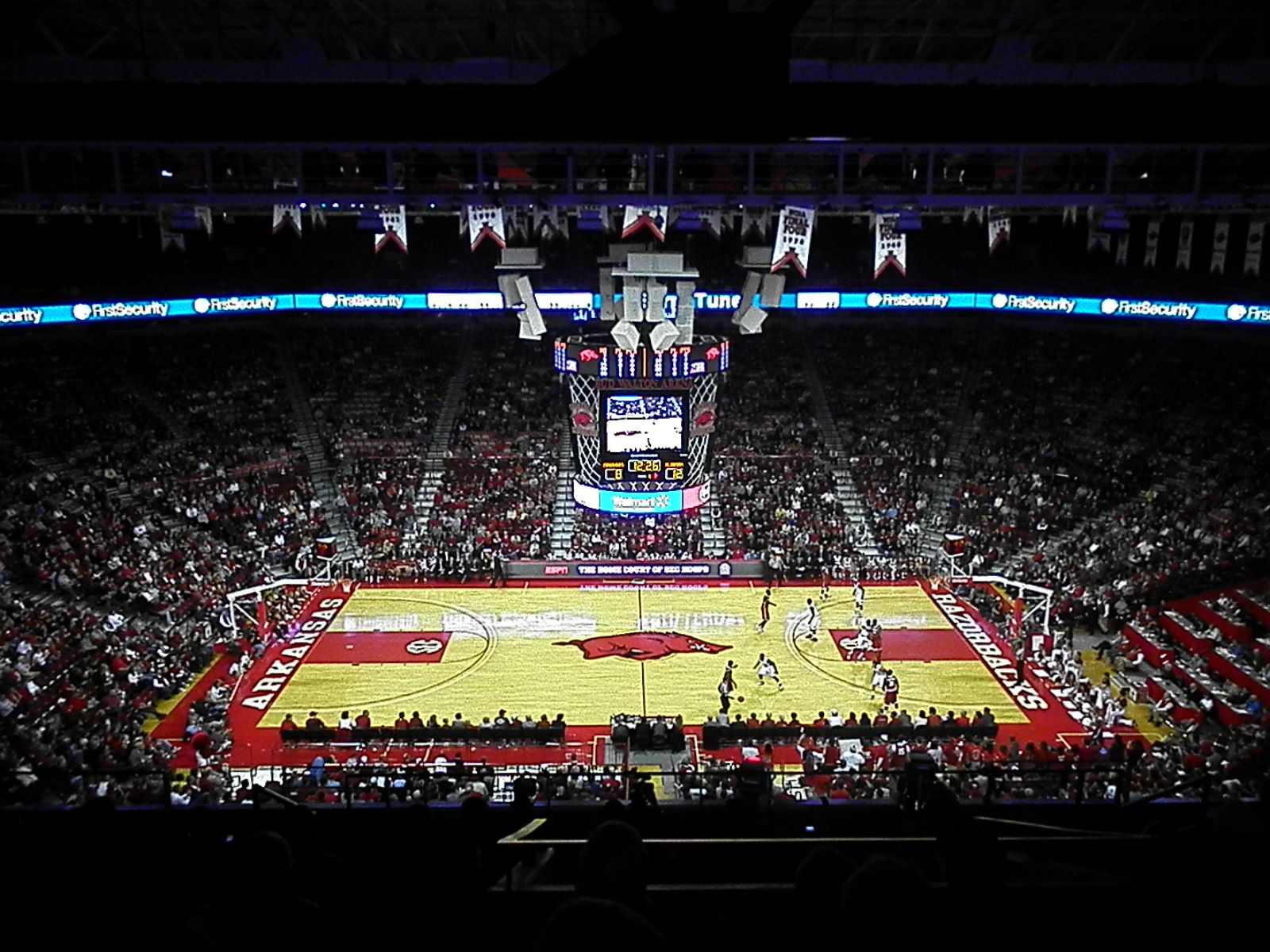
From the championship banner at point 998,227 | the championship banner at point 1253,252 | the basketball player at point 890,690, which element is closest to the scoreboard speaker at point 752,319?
the championship banner at point 998,227

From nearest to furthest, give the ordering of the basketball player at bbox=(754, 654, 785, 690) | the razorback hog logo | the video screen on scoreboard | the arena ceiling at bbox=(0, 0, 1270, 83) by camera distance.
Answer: the arena ceiling at bbox=(0, 0, 1270, 83), the basketball player at bbox=(754, 654, 785, 690), the razorback hog logo, the video screen on scoreboard

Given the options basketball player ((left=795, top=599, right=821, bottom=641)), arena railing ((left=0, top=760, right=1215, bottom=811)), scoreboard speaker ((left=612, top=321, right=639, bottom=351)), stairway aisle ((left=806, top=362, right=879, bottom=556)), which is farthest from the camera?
stairway aisle ((left=806, top=362, right=879, bottom=556))

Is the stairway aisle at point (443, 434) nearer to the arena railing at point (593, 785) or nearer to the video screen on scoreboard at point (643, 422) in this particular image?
the video screen on scoreboard at point (643, 422)

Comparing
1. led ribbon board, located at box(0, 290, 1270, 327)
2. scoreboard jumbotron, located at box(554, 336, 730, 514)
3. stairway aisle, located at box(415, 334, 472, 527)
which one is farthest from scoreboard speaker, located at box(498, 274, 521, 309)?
stairway aisle, located at box(415, 334, 472, 527)

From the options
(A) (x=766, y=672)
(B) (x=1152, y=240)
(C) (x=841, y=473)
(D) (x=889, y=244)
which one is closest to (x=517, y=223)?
(D) (x=889, y=244)

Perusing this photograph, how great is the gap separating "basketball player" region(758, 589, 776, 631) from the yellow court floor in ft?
0.74

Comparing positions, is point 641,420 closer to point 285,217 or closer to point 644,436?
point 644,436

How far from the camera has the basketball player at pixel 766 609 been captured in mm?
27250

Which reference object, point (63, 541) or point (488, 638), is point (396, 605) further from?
point (63, 541)

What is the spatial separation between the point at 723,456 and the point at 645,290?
34.8ft

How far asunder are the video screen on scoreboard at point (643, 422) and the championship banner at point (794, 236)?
7.42 meters

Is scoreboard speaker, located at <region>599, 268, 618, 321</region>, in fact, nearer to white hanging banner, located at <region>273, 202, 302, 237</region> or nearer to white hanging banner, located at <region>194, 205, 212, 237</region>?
white hanging banner, located at <region>273, 202, 302, 237</region>

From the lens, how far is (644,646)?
25.8 metres

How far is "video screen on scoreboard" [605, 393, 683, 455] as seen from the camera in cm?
2955
